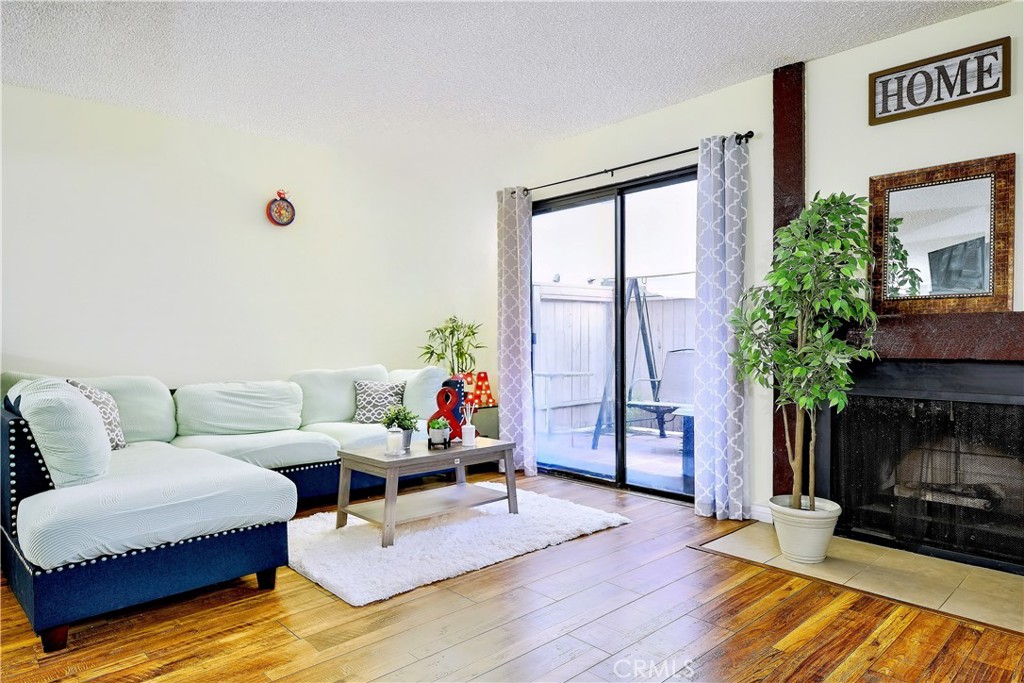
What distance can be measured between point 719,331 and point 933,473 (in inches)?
52.0

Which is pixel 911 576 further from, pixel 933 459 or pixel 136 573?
pixel 136 573

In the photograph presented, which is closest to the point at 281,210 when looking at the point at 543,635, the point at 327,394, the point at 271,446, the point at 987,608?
the point at 327,394

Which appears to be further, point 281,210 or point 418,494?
point 281,210

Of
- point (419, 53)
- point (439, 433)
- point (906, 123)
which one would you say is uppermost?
point (419, 53)

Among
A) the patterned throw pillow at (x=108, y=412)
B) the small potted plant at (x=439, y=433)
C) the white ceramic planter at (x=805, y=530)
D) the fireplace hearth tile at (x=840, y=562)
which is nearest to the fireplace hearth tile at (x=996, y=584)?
the fireplace hearth tile at (x=840, y=562)

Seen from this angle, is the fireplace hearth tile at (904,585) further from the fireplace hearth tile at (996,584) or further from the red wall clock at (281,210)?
the red wall clock at (281,210)

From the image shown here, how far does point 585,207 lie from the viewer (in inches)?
196

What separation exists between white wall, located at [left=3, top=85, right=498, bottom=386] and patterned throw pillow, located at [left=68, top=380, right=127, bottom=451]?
63 cm

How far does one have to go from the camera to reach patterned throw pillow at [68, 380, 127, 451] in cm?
354

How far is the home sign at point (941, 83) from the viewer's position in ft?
9.66

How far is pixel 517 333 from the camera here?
5164 millimetres

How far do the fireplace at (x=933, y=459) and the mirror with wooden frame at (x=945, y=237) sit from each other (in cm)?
32

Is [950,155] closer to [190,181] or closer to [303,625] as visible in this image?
[303,625]

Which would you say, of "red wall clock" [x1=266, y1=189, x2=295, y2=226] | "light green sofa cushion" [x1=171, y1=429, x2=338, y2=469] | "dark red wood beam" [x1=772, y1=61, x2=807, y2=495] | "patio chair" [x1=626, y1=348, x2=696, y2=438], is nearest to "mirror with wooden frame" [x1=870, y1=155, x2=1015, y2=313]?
"dark red wood beam" [x1=772, y1=61, x2=807, y2=495]
